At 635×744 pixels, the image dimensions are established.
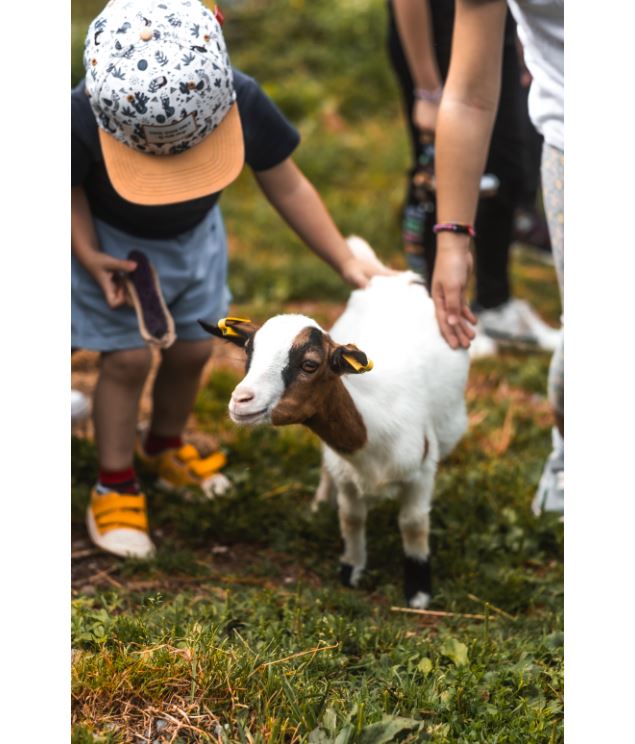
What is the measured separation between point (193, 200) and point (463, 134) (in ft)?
2.78

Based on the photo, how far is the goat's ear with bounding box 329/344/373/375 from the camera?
7.61ft

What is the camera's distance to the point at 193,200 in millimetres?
3037

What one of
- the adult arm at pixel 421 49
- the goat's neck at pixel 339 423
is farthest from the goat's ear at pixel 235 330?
the adult arm at pixel 421 49

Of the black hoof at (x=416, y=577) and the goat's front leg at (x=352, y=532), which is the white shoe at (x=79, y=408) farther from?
the black hoof at (x=416, y=577)

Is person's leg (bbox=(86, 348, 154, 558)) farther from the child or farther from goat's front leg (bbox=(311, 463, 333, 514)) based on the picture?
goat's front leg (bbox=(311, 463, 333, 514))

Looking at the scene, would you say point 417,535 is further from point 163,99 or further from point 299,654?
point 163,99

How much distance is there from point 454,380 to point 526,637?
81cm

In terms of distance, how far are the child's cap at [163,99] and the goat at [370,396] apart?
0.57 metres

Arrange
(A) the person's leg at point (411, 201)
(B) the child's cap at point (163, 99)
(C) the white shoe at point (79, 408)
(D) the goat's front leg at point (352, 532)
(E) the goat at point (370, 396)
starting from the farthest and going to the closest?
(A) the person's leg at point (411, 201), (C) the white shoe at point (79, 408), (D) the goat's front leg at point (352, 532), (B) the child's cap at point (163, 99), (E) the goat at point (370, 396)

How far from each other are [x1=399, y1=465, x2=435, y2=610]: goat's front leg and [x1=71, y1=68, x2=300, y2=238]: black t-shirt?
1.11 metres

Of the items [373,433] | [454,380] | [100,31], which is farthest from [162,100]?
[454,380]

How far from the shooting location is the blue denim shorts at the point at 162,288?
3.19m

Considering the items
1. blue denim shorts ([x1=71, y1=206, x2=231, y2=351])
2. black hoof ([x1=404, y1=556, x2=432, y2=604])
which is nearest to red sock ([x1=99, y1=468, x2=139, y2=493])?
blue denim shorts ([x1=71, y1=206, x2=231, y2=351])

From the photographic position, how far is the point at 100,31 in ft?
8.41
